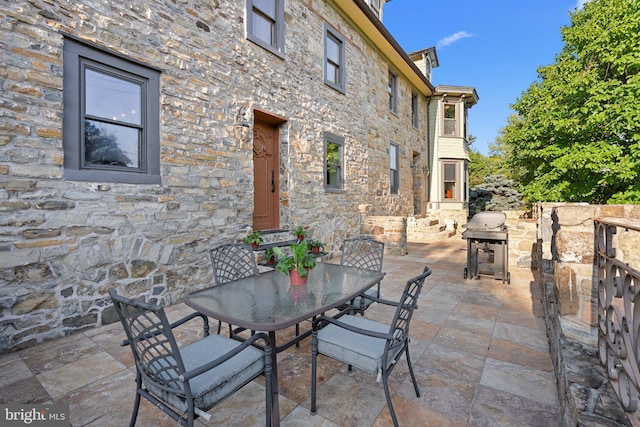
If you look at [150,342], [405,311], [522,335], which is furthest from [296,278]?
[522,335]

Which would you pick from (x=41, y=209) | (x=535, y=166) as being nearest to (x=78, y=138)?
(x=41, y=209)

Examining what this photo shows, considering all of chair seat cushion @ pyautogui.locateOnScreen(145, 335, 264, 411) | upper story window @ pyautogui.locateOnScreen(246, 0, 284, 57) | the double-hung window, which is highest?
the double-hung window

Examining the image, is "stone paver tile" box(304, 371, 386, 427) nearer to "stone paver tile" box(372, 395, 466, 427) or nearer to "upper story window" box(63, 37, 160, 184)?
"stone paver tile" box(372, 395, 466, 427)

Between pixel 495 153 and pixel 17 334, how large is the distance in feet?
87.0

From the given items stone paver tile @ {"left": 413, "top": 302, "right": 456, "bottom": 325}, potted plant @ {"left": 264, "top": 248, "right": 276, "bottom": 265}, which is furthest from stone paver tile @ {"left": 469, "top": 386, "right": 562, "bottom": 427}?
potted plant @ {"left": 264, "top": 248, "right": 276, "bottom": 265}

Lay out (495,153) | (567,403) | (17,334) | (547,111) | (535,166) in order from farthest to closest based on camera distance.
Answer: (495,153) < (535,166) < (547,111) < (17,334) < (567,403)

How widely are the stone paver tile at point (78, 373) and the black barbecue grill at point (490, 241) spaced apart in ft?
15.6

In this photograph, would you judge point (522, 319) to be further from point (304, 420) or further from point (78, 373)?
point (78, 373)

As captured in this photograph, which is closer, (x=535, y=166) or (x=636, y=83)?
(x=636, y=83)

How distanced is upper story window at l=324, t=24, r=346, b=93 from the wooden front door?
217 centimetres

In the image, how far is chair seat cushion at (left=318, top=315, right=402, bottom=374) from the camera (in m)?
1.72

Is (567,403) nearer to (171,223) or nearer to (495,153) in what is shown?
(171,223)

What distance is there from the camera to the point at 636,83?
604 cm

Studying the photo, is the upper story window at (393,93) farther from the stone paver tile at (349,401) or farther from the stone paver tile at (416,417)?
the stone paver tile at (416,417)
